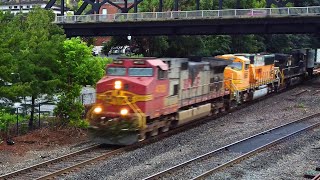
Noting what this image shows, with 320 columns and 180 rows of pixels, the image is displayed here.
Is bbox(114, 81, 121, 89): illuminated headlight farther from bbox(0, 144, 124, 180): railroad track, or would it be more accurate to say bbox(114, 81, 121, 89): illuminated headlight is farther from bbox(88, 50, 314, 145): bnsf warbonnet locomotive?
bbox(0, 144, 124, 180): railroad track

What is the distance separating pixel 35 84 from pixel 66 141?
3.06 meters

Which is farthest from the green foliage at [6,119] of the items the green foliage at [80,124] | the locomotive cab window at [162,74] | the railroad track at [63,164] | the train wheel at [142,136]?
the locomotive cab window at [162,74]

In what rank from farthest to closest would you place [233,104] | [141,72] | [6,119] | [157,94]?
[233,104] → [6,119] → [157,94] → [141,72]

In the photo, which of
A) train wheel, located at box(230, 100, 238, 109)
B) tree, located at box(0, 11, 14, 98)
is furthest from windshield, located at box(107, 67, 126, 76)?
train wheel, located at box(230, 100, 238, 109)

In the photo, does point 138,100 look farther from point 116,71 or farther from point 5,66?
point 5,66

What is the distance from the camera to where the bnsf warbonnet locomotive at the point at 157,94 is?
1998cm

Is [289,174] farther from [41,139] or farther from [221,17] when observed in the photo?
[221,17]

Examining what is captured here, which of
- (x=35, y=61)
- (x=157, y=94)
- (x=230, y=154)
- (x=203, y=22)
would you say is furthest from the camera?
(x=203, y=22)

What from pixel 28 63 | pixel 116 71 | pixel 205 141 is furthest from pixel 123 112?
pixel 28 63

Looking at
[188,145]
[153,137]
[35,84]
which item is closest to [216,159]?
[188,145]

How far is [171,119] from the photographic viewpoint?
2311cm

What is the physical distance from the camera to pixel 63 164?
683 inches

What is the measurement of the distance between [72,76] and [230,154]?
9.48 m

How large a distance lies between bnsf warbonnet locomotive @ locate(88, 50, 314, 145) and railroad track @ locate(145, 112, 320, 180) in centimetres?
340
